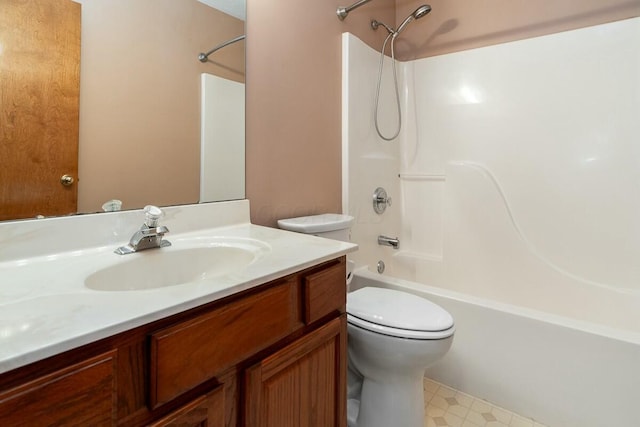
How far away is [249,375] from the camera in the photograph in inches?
25.9

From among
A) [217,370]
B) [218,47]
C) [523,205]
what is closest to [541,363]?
[523,205]

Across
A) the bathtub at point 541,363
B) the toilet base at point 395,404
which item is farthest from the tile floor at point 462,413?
the toilet base at point 395,404

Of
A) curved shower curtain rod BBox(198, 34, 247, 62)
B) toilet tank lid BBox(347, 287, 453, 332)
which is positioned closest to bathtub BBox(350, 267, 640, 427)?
toilet tank lid BBox(347, 287, 453, 332)

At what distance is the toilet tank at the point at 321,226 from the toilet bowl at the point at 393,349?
26 cm

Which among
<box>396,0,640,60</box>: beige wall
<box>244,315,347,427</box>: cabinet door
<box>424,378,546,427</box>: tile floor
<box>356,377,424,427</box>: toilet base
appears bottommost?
<box>424,378,546,427</box>: tile floor

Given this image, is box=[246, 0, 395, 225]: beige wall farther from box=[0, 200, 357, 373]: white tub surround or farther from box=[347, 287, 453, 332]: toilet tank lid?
box=[347, 287, 453, 332]: toilet tank lid

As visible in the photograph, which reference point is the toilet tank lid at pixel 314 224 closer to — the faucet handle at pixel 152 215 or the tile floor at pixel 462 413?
the faucet handle at pixel 152 215

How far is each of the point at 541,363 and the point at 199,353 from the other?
1313mm

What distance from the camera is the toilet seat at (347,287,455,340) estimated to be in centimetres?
104

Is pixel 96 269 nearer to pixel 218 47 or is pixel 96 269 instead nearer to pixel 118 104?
pixel 118 104

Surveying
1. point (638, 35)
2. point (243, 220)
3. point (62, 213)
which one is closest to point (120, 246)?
point (62, 213)

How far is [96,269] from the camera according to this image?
0.74 meters

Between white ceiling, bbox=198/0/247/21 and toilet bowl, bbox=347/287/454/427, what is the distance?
3.63ft

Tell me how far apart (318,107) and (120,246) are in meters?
1.04
